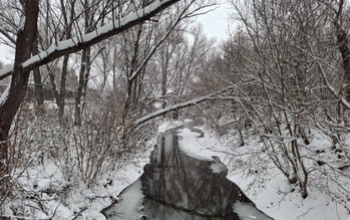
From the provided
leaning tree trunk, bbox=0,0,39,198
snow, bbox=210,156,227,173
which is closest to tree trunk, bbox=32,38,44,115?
leaning tree trunk, bbox=0,0,39,198

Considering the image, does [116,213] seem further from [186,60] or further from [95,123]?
[186,60]

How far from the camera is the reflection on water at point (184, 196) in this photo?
8.63 m

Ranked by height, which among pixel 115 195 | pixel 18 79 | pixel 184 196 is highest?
pixel 18 79

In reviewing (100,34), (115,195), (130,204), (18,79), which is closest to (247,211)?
(130,204)

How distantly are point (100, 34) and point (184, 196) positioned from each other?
23.6 ft

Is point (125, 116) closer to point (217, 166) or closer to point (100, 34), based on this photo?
point (217, 166)

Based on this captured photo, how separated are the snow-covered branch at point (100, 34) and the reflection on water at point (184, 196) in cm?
495

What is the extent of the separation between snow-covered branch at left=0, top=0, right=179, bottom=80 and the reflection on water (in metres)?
4.95

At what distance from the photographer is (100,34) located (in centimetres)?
459

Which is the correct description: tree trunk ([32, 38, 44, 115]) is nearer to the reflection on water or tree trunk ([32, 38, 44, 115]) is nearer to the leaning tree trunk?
the leaning tree trunk

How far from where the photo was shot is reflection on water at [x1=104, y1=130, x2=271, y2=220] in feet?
28.3

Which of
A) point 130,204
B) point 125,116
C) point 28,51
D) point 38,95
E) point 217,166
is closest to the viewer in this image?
point 28,51

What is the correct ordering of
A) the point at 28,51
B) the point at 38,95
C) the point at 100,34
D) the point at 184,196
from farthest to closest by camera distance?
the point at 184,196, the point at 38,95, the point at 28,51, the point at 100,34

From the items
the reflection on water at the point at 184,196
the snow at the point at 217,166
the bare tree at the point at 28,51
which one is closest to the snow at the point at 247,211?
the reflection on water at the point at 184,196
